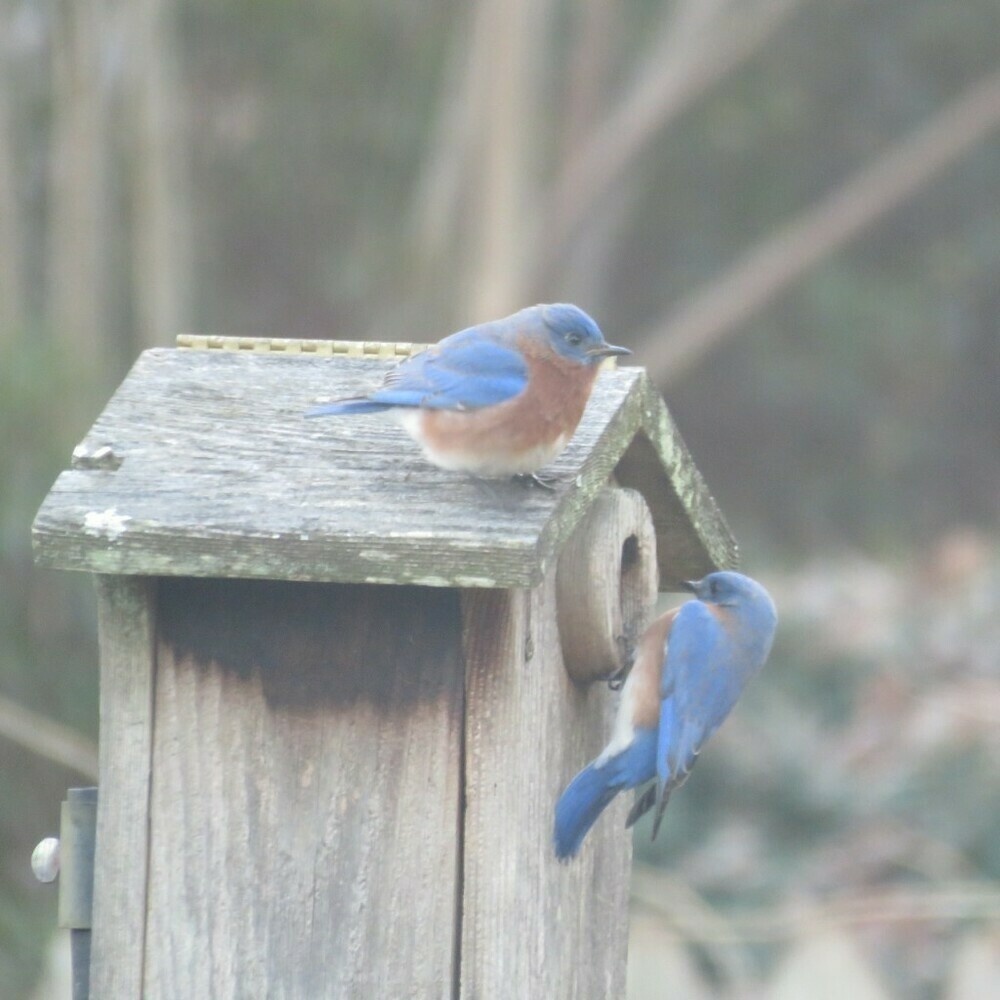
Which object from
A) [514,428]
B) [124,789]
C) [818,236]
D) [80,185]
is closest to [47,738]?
[124,789]

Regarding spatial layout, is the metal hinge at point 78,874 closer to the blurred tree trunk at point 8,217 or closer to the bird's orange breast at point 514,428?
the bird's orange breast at point 514,428

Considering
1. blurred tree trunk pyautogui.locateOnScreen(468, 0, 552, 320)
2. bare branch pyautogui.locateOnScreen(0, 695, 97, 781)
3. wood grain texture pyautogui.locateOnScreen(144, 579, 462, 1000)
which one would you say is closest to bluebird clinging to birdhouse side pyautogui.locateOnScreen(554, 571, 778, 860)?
wood grain texture pyautogui.locateOnScreen(144, 579, 462, 1000)

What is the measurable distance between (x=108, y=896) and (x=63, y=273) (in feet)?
19.1

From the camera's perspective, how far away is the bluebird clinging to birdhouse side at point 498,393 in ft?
7.54

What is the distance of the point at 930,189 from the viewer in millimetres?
14891

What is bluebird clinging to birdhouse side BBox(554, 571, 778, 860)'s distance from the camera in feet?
8.07

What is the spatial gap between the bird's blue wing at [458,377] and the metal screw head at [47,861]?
2.44 ft

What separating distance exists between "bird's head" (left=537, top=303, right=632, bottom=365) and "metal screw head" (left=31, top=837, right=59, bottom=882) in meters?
0.94

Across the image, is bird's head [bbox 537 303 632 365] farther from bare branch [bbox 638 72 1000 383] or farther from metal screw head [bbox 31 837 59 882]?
bare branch [bbox 638 72 1000 383]

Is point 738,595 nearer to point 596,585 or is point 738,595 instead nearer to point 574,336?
point 596,585

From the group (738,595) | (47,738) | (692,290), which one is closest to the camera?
(738,595)

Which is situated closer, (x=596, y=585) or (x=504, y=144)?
(x=596, y=585)

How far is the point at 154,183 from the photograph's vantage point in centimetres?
853

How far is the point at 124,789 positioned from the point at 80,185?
5834mm
